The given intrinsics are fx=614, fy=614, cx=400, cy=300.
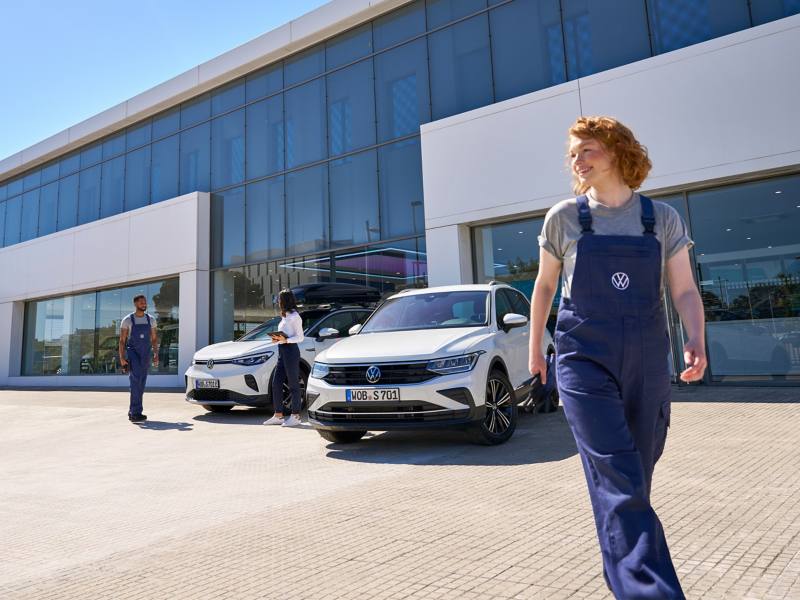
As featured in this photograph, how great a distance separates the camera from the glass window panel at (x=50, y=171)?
77.9 feet

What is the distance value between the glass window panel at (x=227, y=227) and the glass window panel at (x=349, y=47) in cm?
439

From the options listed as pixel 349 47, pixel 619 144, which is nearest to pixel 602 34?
pixel 349 47

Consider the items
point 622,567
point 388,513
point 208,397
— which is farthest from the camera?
Answer: point 208,397

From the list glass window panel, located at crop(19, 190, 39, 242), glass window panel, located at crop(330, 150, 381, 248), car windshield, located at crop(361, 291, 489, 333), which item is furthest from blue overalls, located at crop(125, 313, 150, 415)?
glass window panel, located at crop(19, 190, 39, 242)

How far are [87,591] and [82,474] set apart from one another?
3223 millimetres

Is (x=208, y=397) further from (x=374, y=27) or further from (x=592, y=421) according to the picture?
(x=374, y=27)

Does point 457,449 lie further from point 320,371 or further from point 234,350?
point 234,350

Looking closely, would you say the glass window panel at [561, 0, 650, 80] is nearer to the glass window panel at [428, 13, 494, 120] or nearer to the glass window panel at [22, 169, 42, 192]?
the glass window panel at [428, 13, 494, 120]

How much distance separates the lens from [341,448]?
6234 millimetres

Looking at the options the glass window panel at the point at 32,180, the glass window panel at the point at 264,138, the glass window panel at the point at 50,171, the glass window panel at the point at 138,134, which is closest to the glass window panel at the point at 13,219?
the glass window panel at the point at 32,180

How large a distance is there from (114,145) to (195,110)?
4.41 meters

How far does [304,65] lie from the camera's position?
16344 millimetres

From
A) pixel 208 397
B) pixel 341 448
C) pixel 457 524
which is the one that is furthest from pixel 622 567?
pixel 208 397

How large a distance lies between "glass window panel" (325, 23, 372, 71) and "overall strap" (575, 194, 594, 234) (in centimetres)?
1390
